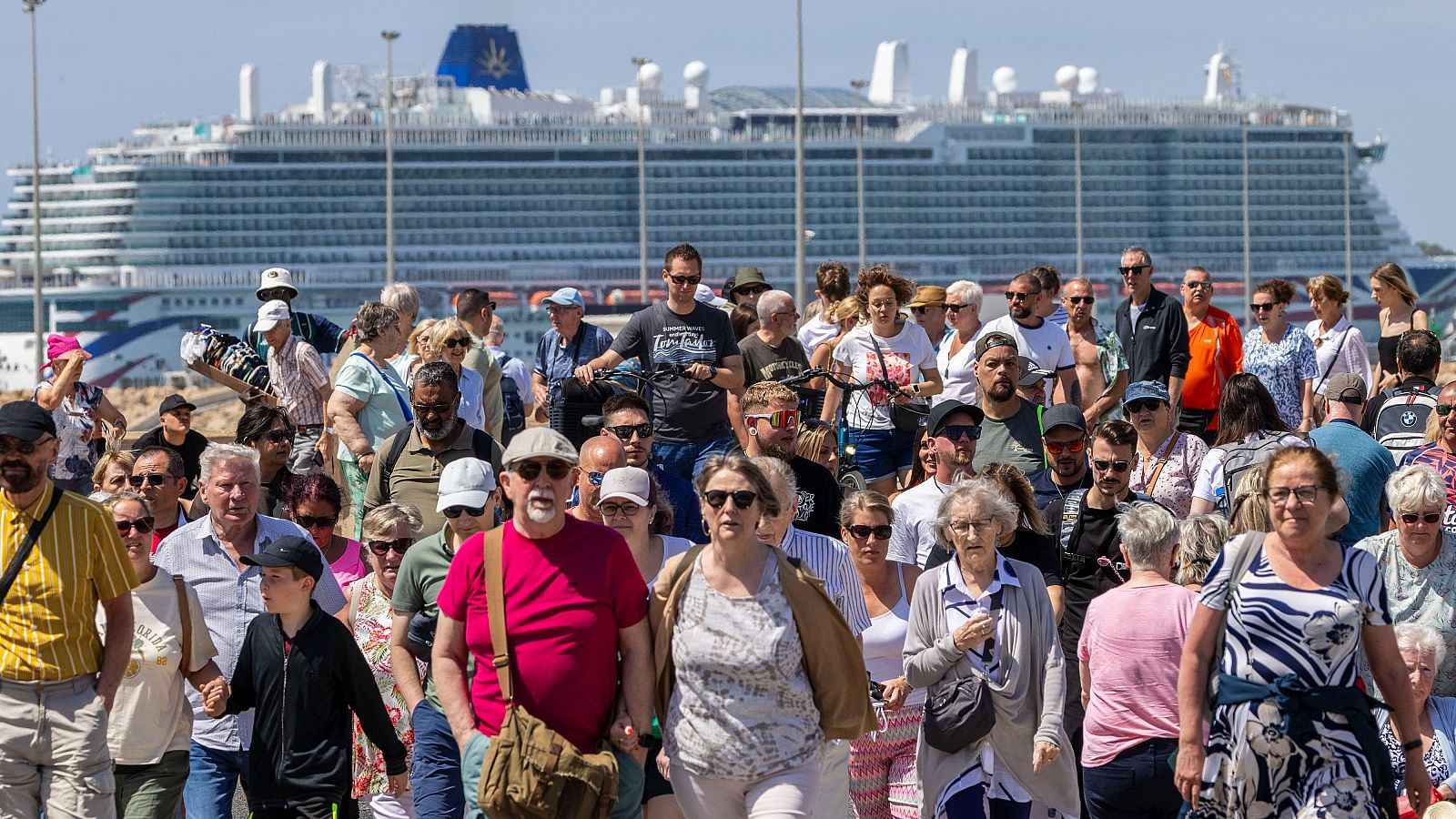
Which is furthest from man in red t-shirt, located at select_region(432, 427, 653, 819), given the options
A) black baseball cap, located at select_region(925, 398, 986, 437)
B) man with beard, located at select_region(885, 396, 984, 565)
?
black baseball cap, located at select_region(925, 398, 986, 437)

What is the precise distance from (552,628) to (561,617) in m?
0.03

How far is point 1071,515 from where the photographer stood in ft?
18.9

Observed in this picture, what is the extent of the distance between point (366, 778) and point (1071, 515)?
222cm

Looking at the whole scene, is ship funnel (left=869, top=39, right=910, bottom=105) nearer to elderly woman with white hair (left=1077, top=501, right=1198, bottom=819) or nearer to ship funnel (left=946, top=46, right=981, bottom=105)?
ship funnel (left=946, top=46, right=981, bottom=105)

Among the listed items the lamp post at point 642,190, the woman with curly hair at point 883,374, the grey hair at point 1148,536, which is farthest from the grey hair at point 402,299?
the lamp post at point 642,190

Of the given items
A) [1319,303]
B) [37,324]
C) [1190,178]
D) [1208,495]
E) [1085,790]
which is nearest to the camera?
[1085,790]

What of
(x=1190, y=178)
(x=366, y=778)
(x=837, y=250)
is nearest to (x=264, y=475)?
(x=366, y=778)

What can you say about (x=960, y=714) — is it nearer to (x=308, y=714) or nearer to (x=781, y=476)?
(x=781, y=476)

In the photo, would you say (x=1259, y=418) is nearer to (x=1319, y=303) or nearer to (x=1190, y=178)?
(x=1319, y=303)

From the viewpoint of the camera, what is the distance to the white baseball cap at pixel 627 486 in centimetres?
491

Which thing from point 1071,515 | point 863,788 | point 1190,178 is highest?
point 1190,178

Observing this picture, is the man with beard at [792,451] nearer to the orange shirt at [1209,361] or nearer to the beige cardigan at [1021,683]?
the beige cardigan at [1021,683]

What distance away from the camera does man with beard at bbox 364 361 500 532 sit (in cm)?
643

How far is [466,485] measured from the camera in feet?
16.6
